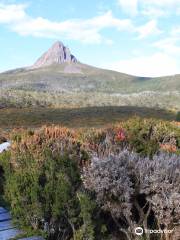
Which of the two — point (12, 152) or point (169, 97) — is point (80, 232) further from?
point (169, 97)

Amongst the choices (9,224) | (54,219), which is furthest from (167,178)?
(9,224)

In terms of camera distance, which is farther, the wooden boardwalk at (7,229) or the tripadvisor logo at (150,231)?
the wooden boardwalk at (7,229)

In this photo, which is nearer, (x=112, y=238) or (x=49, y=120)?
(x=112, y=238)

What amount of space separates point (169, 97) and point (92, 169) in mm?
94857

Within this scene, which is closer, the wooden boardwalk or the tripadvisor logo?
the tripadvisor logo

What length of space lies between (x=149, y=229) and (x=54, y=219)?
1.11m

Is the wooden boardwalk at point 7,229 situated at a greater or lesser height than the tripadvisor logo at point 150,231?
lesser

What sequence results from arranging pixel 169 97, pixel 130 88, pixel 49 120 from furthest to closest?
pixel 130 88
pixel 169 97
pixel 49 120

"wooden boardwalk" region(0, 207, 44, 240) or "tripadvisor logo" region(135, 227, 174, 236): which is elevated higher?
"tripadvisor logo" region(135, 227, 174, 236)

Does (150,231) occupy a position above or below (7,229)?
above

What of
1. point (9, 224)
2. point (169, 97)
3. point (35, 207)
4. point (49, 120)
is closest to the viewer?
point (35, 207)

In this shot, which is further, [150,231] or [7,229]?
[7,229]

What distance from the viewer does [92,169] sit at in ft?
16.2

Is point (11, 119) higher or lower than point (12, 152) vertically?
lower
